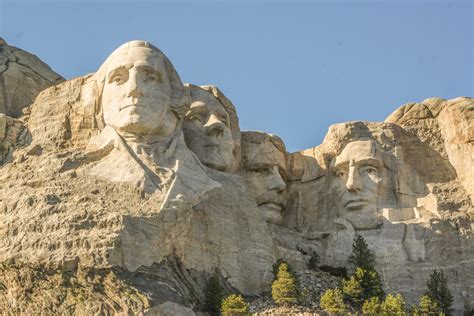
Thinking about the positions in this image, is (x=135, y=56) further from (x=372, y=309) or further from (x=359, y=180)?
(x=372, y=309)

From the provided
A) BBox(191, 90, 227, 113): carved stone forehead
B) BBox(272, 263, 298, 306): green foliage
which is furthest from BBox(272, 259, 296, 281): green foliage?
BBox(191, 90, 227, 113): carved stone forehead

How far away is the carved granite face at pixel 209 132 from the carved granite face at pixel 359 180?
299 centimetres

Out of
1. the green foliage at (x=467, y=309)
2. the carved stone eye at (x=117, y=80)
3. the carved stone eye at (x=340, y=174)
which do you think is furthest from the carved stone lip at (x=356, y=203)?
the carved stone eye at (x=117, y=80)

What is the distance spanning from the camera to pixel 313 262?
42.6 m

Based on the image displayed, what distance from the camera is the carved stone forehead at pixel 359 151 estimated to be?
44.0 meters

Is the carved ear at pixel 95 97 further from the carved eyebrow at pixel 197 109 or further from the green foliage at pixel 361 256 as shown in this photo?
the green foliage at pixel 361 256

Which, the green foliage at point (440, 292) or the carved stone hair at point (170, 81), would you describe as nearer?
the green foliage at point (440, 292)

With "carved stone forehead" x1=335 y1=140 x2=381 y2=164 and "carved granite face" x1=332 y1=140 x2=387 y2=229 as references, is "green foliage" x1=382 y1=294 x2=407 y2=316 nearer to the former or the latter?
"carved granite face" x1=332 y1=140 x2=387 y2=229

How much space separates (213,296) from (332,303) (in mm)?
2634

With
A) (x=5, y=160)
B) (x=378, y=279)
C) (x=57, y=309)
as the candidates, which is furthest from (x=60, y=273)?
(x=378, y=279)

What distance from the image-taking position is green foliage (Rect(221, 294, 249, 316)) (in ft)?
124

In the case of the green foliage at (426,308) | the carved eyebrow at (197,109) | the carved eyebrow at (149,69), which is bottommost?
the green foliage at (426,308)

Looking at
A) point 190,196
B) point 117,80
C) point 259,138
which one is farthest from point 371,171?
point 117,80

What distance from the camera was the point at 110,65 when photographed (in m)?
41.2
